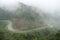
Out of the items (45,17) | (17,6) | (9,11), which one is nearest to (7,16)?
(9,11)

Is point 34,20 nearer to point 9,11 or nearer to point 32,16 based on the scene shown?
point 32,16


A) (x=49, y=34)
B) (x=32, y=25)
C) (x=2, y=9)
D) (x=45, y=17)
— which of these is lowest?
(x=49, y=34)

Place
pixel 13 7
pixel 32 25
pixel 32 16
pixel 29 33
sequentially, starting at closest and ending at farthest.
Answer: pixel 29 33
pixel 32 25
pixel 32 16
pixel 13 7

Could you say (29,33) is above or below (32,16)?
below

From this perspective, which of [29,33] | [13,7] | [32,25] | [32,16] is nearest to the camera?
[29,33]

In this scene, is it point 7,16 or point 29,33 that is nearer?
point 29,33

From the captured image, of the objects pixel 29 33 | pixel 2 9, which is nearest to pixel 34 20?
pixel 29 33

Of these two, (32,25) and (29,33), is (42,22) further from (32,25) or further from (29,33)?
(29,33)
